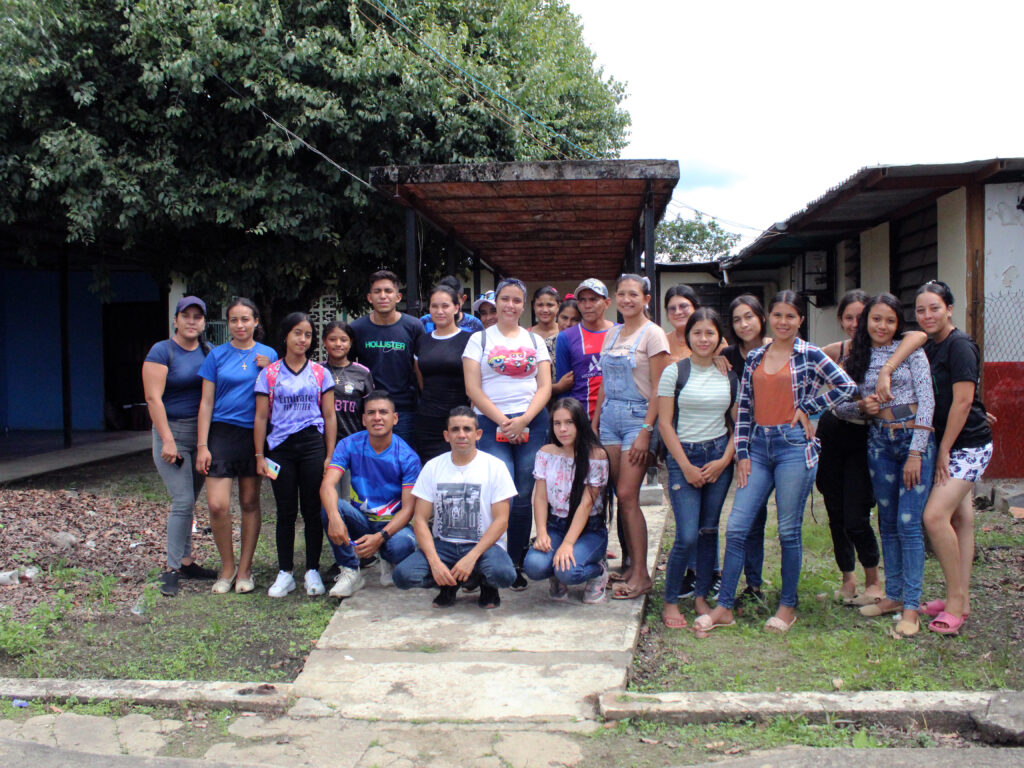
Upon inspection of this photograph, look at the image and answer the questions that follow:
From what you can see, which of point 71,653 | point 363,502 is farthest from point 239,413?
point 71,653

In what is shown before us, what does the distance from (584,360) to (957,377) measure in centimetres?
191

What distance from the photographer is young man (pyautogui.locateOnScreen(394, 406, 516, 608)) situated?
4371 mm

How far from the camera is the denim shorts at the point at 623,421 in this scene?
4480mm

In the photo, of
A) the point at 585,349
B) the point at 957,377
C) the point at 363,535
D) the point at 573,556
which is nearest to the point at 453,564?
the point at 363,535

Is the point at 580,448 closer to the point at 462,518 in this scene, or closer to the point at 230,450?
the point at 462,518

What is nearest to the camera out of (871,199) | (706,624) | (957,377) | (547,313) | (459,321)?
(957,377)

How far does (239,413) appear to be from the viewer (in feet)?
16.1

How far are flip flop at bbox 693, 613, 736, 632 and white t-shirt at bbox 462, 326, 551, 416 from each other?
1.42 m

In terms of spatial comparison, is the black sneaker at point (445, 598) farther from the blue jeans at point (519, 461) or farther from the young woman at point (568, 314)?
the young woman at point (568, 314)

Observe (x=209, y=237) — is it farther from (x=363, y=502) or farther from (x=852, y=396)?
(x=852, y=396)

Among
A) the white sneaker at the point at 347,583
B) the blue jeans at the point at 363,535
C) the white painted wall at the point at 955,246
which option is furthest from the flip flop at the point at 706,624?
the white painted wall at the point at 955,246

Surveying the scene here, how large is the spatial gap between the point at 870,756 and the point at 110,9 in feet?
30.0

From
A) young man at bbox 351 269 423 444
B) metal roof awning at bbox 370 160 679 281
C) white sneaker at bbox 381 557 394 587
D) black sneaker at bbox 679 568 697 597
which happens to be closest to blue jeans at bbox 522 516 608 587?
black sneaker at bbox 679 568 697 597

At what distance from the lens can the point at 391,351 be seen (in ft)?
16.7
